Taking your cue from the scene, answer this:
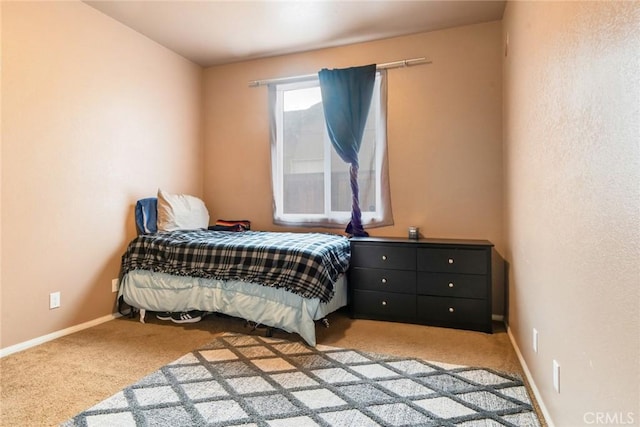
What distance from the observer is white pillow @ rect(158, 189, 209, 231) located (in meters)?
3.27

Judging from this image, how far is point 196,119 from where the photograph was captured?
4.02m

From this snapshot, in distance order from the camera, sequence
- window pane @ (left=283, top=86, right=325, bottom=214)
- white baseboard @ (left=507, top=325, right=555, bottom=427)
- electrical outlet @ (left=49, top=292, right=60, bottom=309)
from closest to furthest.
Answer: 1. white baseboard @ (left=507, top=325, right=555, bottom=427)
2. electrical outlet @ (left=49, top=292, right=60, bottom=309)
3. window pane @ (left=283, top=86, right=325, bottom=214)

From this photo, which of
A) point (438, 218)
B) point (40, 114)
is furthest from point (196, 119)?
point (438, 218)

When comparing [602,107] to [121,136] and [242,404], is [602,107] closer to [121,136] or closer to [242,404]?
[242,404]

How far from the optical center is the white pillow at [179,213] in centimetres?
327

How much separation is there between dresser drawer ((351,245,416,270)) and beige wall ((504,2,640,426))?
0.97m

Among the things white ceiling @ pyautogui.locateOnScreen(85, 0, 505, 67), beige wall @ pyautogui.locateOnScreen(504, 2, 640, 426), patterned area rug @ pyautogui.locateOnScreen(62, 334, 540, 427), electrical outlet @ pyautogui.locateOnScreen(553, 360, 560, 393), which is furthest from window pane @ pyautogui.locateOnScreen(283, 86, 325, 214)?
electrical outlet @ pyautogui.locateOnScreen(553, 360, 560, 393)

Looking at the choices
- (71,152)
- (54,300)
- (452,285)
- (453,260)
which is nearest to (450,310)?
(452,285)

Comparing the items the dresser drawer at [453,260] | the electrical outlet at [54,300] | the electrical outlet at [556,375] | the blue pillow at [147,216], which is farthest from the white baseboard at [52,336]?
the electrical outlet at [556,375]

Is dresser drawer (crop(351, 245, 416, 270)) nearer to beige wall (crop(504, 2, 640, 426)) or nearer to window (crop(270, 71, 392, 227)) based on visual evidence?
window (crop(270, 71, 392, 227))

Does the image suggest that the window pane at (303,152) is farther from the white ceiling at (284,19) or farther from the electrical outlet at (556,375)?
the electrical outlet at (556,375)

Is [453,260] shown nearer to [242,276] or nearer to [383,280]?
[383,280]

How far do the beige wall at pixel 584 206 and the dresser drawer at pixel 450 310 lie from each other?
70cm

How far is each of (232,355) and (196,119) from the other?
2.81m
